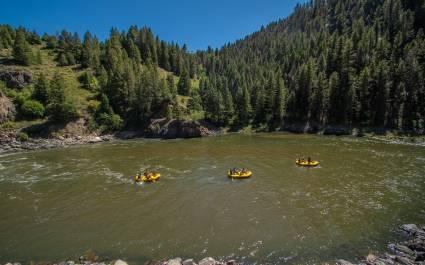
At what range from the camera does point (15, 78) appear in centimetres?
10450

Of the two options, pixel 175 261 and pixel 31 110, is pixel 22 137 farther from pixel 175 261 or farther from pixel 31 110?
pixel 175 261

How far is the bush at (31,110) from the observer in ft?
292

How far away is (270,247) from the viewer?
2175 cm

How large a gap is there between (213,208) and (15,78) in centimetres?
11141

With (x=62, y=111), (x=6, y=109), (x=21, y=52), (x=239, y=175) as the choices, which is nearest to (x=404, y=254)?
(x=239, y=175)

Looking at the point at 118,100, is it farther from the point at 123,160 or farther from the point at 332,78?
the point at 332,78

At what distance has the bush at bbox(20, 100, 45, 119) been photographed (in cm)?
8906

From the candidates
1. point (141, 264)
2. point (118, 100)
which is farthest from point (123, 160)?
point (118, 100)

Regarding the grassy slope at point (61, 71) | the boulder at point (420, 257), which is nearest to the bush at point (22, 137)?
the grassy slope at point (61, 71)

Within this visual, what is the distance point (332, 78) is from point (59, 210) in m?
92.4

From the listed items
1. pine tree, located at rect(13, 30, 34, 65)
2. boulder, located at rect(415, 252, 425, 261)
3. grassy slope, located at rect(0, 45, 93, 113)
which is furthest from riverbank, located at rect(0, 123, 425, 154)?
boulder, located at rect(415, 252, 425, 261)

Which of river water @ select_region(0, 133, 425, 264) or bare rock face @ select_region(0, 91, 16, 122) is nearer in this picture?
river water @ select_region(0, 133, 425, 264)

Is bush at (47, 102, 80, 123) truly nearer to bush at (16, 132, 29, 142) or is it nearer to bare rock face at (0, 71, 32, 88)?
bush at (16, 132, 29, 142)

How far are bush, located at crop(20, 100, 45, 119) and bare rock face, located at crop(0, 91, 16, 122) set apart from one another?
9.00ft
